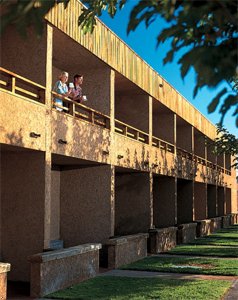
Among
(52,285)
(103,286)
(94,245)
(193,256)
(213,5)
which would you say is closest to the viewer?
(213,5)

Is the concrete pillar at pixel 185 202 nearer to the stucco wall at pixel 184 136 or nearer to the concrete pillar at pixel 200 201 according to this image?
the stucco wall at pixel 184 136

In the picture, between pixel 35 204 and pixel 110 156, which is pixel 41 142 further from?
pixel 110 156

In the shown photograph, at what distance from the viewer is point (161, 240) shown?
1994 cm

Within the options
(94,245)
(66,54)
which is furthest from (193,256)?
(66,54)

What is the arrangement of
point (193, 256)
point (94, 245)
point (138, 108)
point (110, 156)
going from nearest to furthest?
point (94, 245), point (110, 156), point (193, 256), point (138, 108)

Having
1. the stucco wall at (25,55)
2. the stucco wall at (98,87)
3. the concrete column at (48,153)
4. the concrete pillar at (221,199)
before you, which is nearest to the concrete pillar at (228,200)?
the concrete pillar at (221,199)

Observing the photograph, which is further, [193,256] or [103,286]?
[193,256]

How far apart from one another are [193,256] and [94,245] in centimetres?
600

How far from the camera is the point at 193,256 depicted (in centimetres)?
1797

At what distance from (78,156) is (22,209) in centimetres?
257

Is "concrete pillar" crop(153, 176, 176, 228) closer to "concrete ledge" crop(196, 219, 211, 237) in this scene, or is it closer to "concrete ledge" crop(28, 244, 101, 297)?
"concrete ledge" crop(196, 219, 211, 237)

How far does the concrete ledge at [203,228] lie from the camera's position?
27541mm

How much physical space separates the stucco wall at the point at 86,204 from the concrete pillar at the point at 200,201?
57.8 feet

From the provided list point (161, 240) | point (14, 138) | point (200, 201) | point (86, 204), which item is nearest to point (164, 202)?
point (161, 240)
